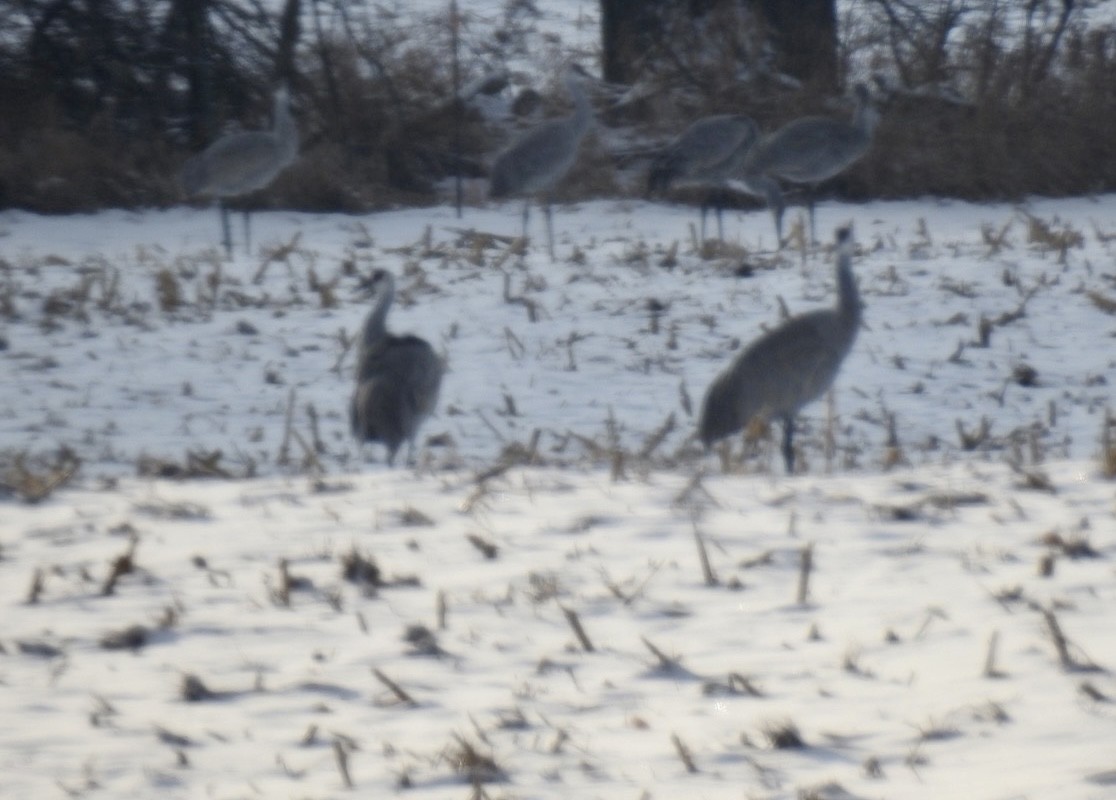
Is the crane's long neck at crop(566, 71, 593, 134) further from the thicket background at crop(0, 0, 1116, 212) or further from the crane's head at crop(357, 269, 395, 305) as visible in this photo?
the crane's head at crop(357, 269, 395, 305)

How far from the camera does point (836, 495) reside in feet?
15.6

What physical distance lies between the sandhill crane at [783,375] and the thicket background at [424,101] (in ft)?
24.6

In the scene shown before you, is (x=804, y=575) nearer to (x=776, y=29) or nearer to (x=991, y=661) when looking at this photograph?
(x=991, y=661)

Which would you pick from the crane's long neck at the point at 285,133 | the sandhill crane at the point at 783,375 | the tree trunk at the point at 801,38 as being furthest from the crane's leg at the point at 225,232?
the tree trunk at the point at 801,38

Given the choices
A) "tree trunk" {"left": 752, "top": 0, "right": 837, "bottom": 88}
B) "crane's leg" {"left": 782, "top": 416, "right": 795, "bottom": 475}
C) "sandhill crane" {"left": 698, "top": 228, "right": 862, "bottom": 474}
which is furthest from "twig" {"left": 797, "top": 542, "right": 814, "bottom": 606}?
"tree trunk" {"left": 752, "top": 0, "right": 837, "bottom": 88}

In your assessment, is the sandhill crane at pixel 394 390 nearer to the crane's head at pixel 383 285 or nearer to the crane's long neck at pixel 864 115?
the crane's head at pixel 383 285

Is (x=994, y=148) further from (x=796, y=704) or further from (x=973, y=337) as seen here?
(x=796, y=704)

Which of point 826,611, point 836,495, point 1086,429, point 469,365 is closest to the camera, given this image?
point 826,611

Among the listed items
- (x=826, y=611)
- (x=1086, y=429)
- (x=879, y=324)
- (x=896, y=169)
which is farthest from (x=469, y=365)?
(x=896, y=169)

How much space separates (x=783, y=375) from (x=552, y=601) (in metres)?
3.37

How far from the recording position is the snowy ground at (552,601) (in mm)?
3045

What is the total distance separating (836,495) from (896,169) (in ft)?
35.8

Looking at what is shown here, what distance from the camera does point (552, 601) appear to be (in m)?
3.94

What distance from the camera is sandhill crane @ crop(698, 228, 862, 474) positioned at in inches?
275
